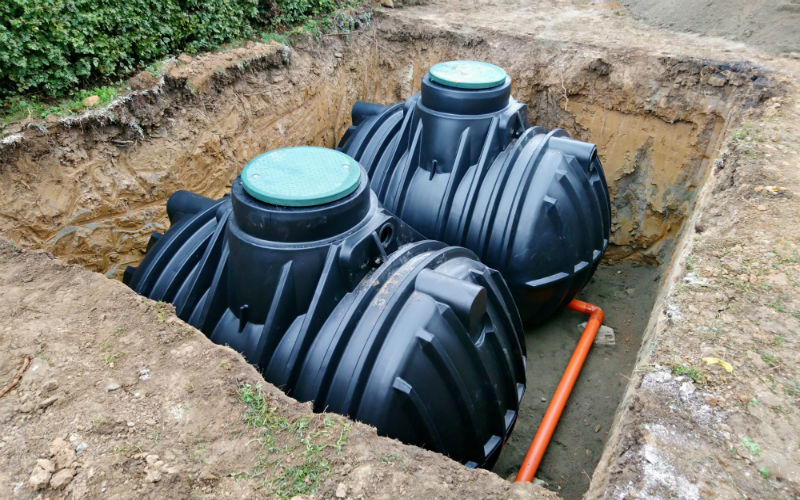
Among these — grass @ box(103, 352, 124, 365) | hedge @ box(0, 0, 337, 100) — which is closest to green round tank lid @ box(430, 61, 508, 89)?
hedge @ box(0, 0, 337, 100)

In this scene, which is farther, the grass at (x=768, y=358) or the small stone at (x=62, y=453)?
the grass at (x=768, y=358)

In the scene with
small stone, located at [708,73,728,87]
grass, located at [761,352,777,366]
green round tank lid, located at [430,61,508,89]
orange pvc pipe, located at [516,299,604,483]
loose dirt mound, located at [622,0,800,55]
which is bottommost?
orange pvc pipe, located at [516,299,604,483]

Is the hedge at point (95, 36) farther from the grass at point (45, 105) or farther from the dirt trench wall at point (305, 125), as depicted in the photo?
the dirt trench wall at point (305, 125)

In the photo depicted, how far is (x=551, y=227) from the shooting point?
4.29m

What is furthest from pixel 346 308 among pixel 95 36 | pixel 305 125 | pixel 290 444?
pixel 305 125

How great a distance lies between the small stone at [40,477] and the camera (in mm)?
1849

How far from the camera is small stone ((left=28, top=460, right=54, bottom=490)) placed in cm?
185

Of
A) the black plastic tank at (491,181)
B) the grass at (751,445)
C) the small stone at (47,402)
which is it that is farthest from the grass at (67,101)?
the grass at (751,445)

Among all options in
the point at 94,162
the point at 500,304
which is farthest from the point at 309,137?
the point at 500,304

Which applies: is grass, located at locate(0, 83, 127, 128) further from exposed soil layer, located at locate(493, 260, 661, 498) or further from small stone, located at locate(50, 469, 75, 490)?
exposed soil layer, located at locate(493, 260, 661, 498)

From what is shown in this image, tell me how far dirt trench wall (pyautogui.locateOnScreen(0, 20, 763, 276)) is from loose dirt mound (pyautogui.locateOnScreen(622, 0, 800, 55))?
4.11 ft

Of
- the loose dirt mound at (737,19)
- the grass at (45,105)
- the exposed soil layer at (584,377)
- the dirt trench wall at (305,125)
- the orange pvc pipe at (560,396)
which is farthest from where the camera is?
the loose dirt mound at (737,19)

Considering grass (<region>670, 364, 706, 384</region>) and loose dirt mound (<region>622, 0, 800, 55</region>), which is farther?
loose dirt mound (<region>622, 0, 800, 55</region>)

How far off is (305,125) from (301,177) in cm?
318
